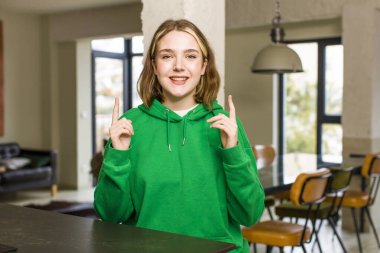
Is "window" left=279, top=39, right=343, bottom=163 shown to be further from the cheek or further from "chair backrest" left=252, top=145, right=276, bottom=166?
the cheek

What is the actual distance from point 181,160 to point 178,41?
34 centimetres

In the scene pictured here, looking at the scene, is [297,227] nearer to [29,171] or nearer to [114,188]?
[114,188]

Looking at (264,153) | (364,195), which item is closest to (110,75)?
(264,153)

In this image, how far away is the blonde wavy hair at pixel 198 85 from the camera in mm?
1689

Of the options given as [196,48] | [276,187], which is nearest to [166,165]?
[196,48]

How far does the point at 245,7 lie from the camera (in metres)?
6.52

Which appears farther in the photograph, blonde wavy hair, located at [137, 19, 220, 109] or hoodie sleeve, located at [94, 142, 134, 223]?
blonde wavy hair, located at [137, 19, 220, 109]

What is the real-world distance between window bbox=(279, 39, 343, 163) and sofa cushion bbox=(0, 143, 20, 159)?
147 inches

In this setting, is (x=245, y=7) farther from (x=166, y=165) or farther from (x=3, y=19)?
(x=166, y=165)

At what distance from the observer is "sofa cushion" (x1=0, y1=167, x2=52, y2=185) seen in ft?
24.2

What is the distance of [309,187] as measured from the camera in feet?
11.0

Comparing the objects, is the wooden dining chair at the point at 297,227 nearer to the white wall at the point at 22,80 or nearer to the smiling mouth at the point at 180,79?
the smiling mouth at the point at 180,79

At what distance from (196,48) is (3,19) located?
294 inches

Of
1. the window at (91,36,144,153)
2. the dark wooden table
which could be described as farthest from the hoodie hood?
the window at (91,36,144,153)
